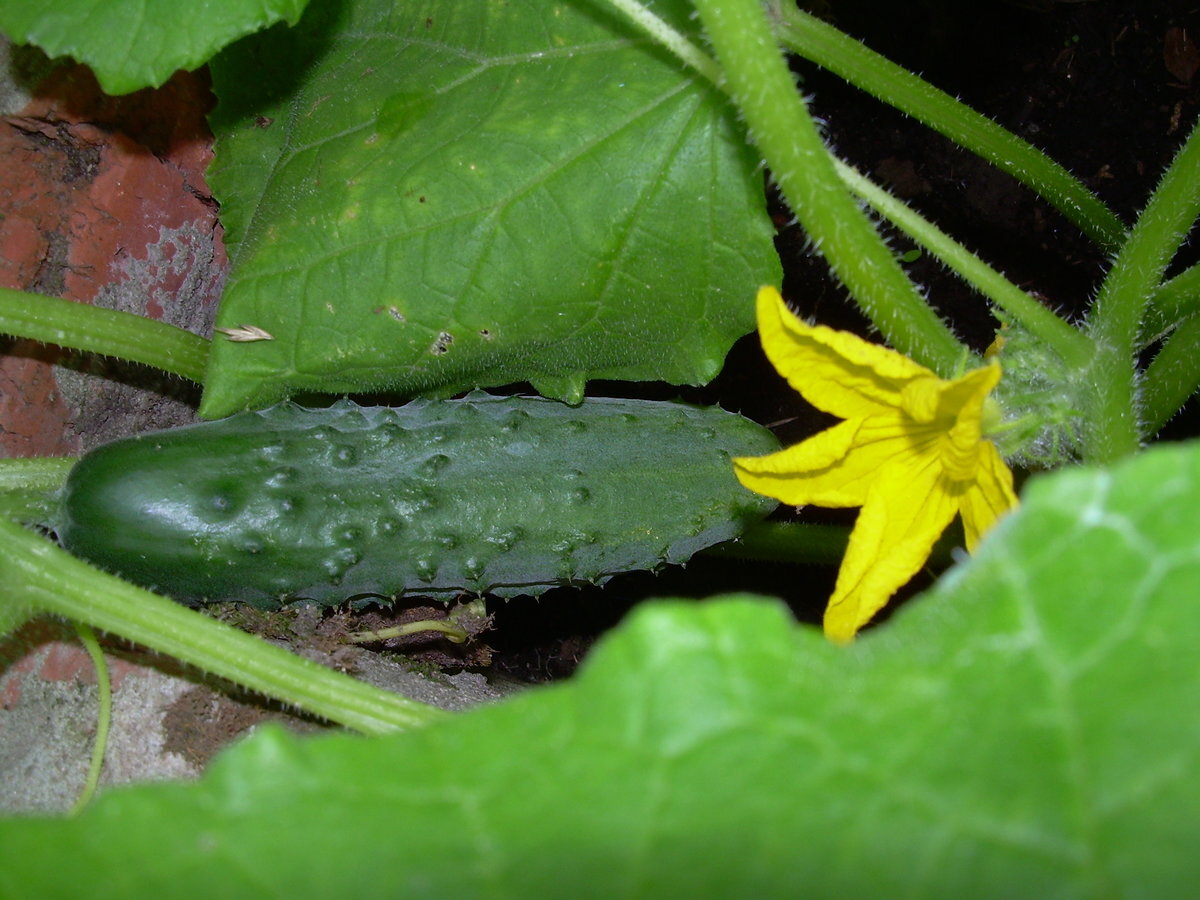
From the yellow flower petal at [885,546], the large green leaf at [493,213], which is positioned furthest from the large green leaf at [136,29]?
the yellow flower petal at [885,546]

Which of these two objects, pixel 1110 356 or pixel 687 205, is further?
pixel 687 205

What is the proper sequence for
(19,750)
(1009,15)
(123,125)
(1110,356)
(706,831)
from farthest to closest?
(1009,15) < (123,125) < (19,750) < (1110,356) < (706,831)

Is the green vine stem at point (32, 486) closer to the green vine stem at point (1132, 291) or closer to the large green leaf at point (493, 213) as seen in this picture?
the large green leaf at point (493, 213)

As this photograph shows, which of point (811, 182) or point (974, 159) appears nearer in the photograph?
point (811, 182)

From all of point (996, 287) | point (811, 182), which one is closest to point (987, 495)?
point (996, 287)

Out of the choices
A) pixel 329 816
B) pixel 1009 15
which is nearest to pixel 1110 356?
pixel 329 816

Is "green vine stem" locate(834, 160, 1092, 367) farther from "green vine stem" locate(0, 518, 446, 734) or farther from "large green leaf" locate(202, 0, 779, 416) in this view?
"green vine stem" locate(0, 518, 446, 734)

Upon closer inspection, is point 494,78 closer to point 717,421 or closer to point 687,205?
point 687,205

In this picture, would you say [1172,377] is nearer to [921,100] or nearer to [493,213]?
[921,100]
